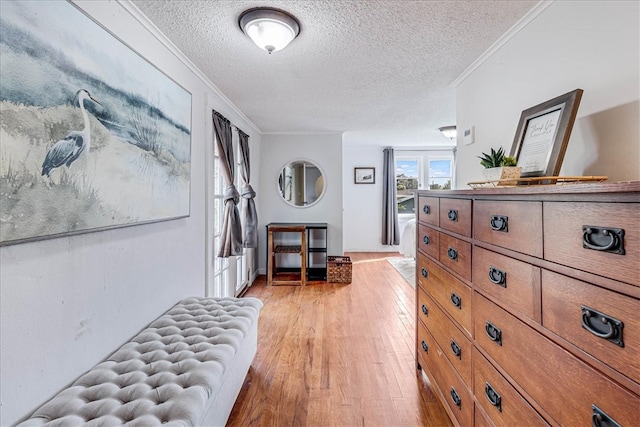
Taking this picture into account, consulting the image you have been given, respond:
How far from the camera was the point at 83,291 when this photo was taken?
1.27 m

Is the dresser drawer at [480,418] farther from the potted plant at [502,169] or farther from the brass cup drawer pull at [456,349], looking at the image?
the potted plant at [502,169]

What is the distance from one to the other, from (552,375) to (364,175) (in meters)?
5.91

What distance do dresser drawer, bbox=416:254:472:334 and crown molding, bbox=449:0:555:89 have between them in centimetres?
149

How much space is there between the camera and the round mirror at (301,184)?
4.82 metres

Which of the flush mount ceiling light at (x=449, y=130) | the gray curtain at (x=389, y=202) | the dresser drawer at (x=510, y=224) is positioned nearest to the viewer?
the dresser drawer at (x=510, y=224)

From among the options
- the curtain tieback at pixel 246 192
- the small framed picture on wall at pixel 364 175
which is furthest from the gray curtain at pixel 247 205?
the small framed picture on wall at pixel 364 175

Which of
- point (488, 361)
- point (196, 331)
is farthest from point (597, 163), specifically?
point (196, 331)

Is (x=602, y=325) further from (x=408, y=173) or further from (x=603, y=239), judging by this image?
(x=408, y=173)

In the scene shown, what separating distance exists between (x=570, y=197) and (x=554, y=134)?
2.50 feet

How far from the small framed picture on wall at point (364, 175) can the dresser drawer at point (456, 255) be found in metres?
5.05

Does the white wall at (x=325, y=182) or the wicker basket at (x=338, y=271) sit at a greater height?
the white wall at (x=325, y=182)

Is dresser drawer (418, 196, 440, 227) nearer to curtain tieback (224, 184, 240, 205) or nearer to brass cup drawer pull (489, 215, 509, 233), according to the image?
brass cup drawer pull (489, 215, 509, 233)

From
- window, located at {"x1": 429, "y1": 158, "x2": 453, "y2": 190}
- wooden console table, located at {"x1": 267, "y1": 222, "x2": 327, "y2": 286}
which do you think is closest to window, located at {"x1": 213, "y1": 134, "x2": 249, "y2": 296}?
wooden console table, located at {"x1": 267, "y1": 222, "x2": 327, "y2": 286}

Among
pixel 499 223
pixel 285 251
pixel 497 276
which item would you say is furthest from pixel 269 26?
pixel 285 251
